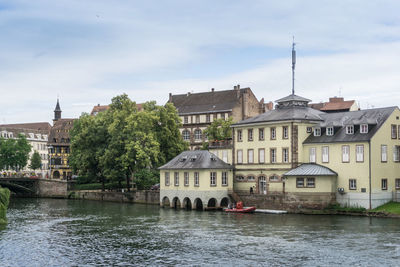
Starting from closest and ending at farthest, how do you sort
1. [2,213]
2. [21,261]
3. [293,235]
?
1. [21,261]
2. [293,235]
3. [2,213]

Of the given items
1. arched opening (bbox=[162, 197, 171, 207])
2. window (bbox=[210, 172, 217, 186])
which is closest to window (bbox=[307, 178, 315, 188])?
window (bbox=[210, 172, 217, 186])

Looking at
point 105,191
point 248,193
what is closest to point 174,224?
Answer: point 248,193

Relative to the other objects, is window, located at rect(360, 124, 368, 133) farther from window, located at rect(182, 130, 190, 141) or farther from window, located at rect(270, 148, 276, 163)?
window, located at rect(182, 130, 190, 141)

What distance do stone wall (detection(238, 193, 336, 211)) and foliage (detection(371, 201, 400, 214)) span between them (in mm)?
5780

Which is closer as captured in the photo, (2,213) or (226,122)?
(2,213)

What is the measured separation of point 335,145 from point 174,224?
78.2 ft

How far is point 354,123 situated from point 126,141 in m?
41.6

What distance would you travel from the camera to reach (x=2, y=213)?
65.4m

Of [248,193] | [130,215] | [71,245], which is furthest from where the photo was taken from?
[248,193]

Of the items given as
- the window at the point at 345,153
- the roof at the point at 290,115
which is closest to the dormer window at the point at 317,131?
the roof at the point at 290,115

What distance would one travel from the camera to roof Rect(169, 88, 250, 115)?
138 m

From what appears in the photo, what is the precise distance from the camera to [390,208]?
7162cm

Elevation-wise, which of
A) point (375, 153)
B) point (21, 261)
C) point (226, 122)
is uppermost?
point (226, 122)

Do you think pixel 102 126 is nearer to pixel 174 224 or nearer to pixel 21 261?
pixel 174 224
